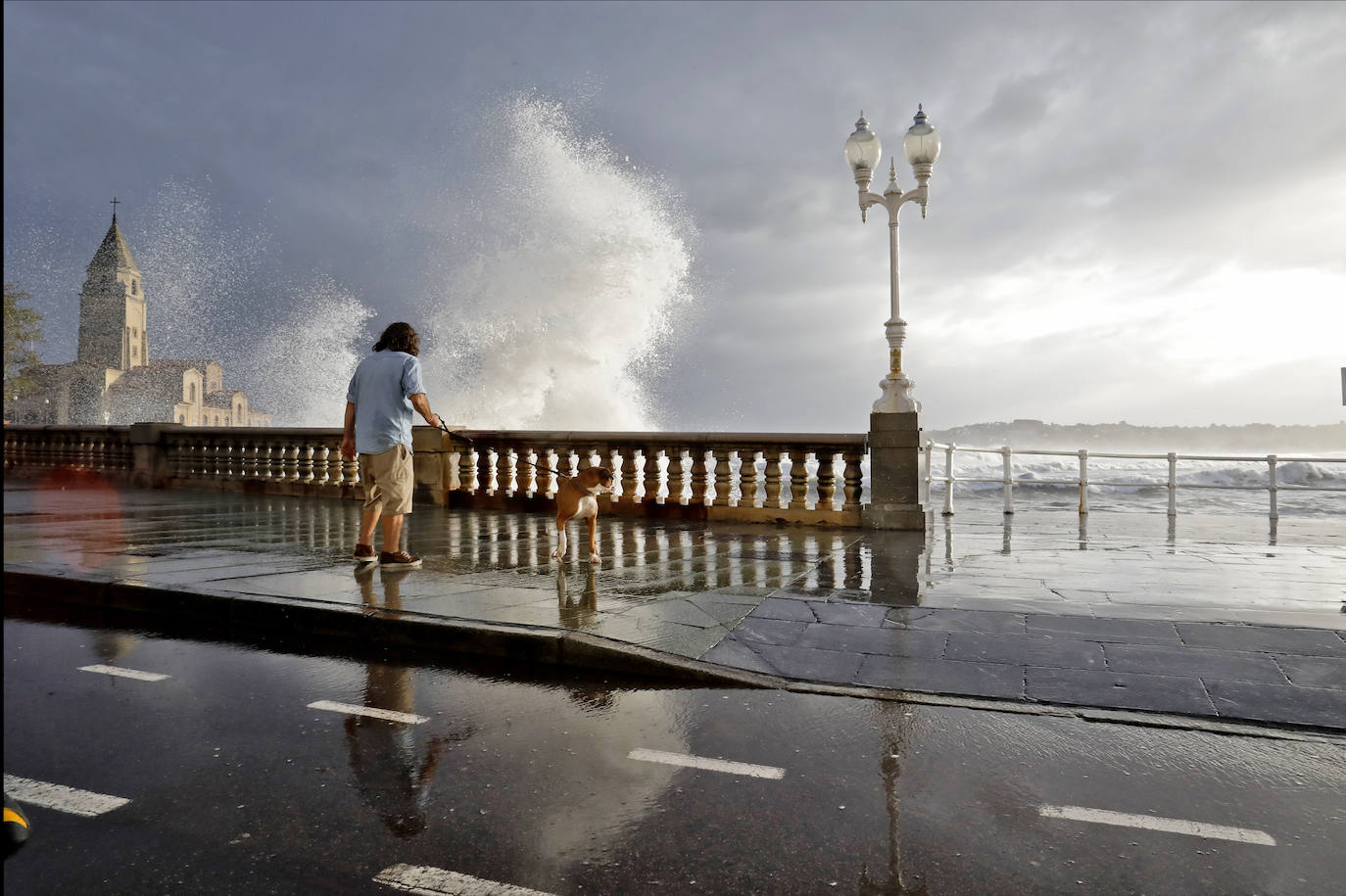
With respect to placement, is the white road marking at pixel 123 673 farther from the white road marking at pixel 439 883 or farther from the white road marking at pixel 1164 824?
the white road marking at pixel 1164 824

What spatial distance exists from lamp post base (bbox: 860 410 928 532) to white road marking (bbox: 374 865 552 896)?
820 cm

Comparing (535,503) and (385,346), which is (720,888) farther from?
(535,503)

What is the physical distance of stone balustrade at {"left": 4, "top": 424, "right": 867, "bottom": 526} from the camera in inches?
415

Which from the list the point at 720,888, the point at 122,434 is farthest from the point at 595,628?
the point at 122,434

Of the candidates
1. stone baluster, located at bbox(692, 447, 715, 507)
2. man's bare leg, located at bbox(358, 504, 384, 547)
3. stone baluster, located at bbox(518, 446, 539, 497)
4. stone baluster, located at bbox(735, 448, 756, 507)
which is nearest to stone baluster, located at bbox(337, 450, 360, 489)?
stone baluster, located at bbox(518, 446, 539, 497)

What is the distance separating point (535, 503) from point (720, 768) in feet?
30.1

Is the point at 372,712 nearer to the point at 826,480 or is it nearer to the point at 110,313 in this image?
the point at 826,480

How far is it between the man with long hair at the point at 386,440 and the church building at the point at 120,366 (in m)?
126

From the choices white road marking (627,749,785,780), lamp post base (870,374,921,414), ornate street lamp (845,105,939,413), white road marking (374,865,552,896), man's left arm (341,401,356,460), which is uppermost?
ornate street lamp (845,105,939,413)

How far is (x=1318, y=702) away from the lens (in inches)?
150

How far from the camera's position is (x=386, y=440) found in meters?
7.04

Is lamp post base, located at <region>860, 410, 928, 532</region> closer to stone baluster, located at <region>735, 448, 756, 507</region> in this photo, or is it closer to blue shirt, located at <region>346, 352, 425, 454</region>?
stone baluster, located at <region>735, 448, 756, 507</region>

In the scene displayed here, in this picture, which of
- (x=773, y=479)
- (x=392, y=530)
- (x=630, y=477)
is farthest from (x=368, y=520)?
(x=773, y=479)

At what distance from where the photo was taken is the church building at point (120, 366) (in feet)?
389
